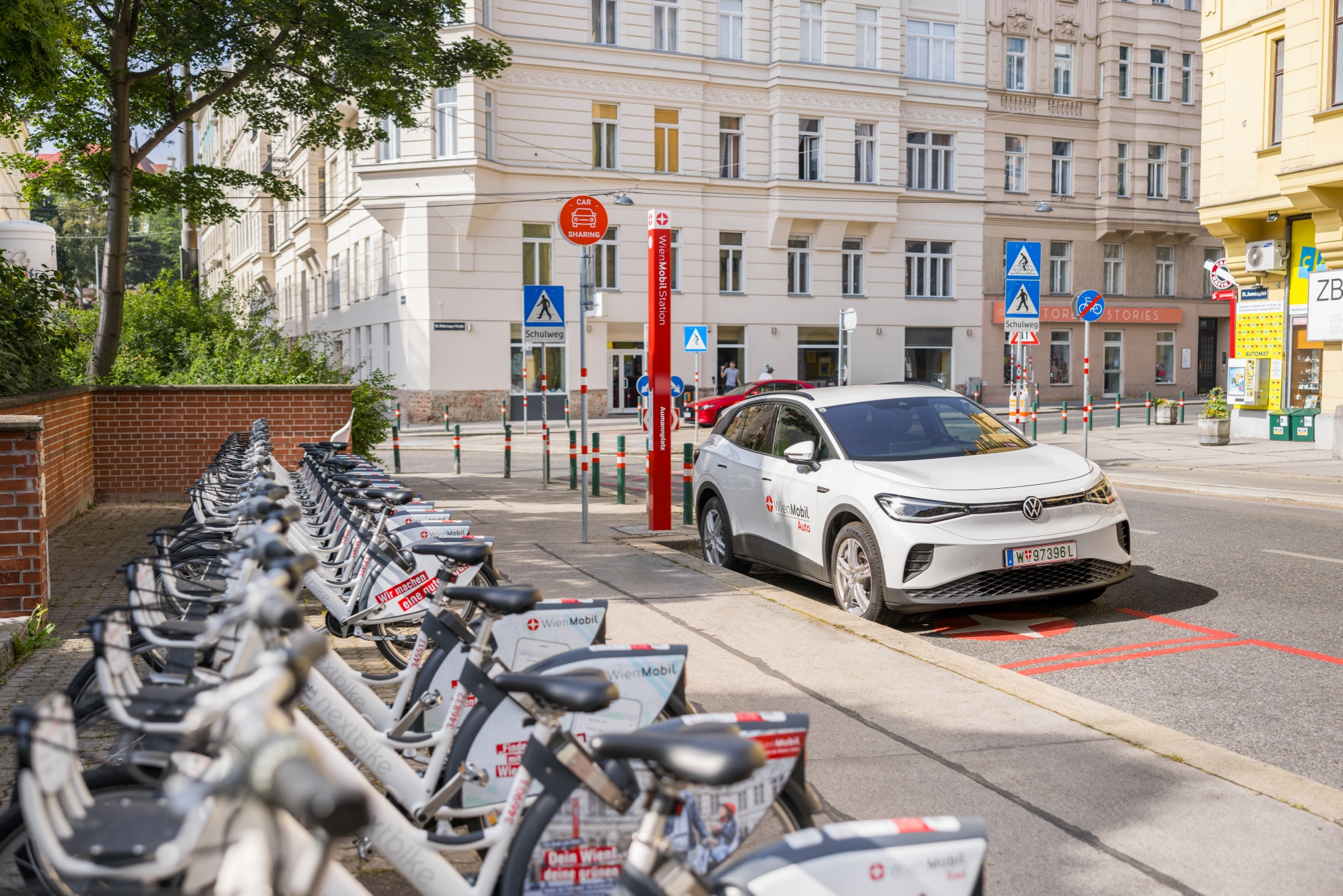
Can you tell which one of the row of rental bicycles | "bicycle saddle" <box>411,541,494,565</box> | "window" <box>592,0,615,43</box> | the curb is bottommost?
the curb

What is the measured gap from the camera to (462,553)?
4242 mm

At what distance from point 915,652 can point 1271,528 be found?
701 cm

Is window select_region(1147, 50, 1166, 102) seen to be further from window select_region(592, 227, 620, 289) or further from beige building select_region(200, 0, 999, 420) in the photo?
window select_region(592, 227, 620, 289)

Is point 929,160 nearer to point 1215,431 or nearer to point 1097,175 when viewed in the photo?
point 1097,175

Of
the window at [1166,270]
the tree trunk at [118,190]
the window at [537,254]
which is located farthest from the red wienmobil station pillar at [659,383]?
the window at [1166,270]

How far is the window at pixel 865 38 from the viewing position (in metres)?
38.9

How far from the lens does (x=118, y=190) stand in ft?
45.2

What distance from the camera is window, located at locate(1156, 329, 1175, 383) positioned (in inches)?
1818

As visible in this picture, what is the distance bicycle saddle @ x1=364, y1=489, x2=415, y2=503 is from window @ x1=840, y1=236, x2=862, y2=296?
114ft

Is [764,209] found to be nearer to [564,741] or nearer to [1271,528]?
[1271,528]

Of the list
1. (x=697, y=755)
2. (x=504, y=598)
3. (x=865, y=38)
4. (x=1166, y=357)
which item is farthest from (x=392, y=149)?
(x=697, y=755)

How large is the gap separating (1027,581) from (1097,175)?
135ft

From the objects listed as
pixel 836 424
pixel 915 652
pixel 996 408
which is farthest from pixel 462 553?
pixel 996 408

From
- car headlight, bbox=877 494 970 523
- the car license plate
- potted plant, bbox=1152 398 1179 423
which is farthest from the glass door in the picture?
A: car headlight, bbox=877 494 970 523
